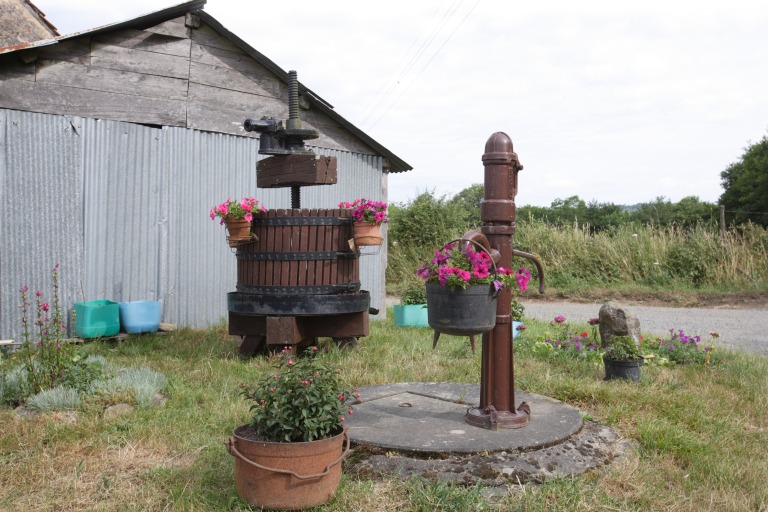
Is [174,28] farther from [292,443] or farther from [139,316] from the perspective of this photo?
[292,443]

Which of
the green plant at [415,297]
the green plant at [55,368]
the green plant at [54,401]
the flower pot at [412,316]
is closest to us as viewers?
the green plant at [54,401]

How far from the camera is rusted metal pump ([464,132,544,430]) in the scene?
12.9 ft

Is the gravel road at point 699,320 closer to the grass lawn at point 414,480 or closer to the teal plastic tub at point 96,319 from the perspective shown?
the grass lawn at point 414,480

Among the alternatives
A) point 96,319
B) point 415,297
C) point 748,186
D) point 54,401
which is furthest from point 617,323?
point 748,186

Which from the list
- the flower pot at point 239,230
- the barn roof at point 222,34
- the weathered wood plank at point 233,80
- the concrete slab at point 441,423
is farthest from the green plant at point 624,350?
the weathered wood plank at point 233,80

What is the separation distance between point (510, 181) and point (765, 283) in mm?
13242

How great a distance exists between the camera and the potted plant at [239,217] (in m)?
6.16

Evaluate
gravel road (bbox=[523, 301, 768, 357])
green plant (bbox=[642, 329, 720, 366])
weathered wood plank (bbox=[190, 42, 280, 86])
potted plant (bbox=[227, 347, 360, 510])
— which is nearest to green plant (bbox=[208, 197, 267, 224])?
weathered wood plank (bbox=[190, 42, 280, 86])

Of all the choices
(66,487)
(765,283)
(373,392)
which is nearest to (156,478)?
(66,487)

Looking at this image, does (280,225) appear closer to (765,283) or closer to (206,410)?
(206,410)

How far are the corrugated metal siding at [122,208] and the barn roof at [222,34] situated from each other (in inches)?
35.4

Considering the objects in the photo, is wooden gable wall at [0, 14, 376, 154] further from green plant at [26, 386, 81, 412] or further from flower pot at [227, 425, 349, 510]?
flower pot at [227, 425, 349, 510]

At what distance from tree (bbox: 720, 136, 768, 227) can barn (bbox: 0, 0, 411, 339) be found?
22828 mm

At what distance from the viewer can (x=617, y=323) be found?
242 inches
